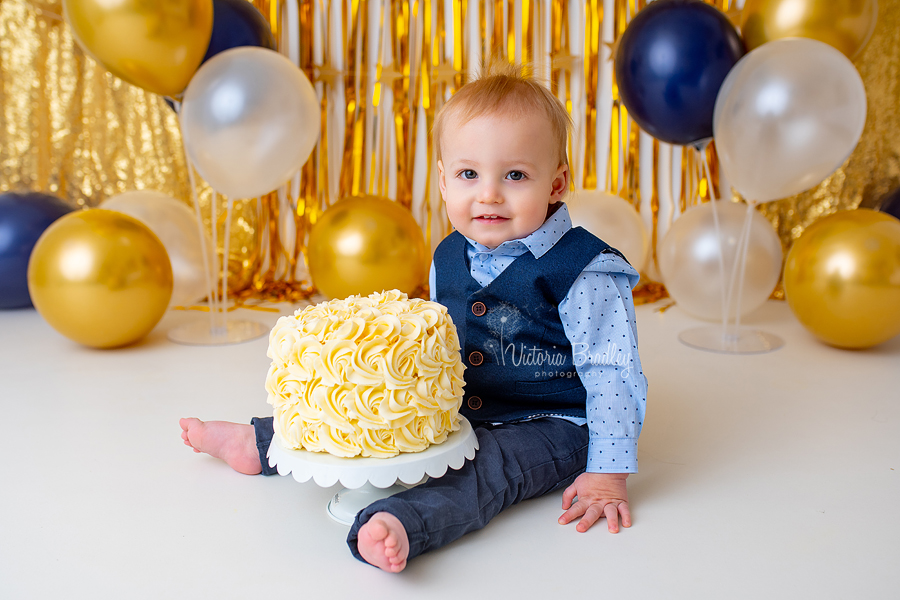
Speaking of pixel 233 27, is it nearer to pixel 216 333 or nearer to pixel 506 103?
pixel 216 333

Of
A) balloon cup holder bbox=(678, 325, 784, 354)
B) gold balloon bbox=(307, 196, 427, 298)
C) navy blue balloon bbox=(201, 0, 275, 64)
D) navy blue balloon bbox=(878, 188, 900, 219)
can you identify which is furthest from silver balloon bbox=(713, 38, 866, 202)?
navy blue balloon bbox=(201, 0, 275, 64)

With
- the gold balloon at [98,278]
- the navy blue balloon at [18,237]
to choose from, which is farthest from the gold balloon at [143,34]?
the navy blue balloon at [18,237]

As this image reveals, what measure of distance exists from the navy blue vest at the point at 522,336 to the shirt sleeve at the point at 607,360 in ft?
0.09

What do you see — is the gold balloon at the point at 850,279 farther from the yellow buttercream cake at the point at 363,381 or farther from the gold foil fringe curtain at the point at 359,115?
the yellow buttercream cake at the point at 363,381

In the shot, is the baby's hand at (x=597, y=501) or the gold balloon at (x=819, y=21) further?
the gold balloon at (x=819, y=21)

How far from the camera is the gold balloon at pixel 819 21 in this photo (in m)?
2.18

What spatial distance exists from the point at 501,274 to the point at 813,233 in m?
1.37

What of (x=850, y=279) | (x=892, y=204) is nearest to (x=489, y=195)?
(x=850, y=279)

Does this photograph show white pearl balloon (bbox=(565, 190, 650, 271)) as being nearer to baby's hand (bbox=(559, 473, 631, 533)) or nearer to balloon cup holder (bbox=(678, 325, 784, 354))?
balloon cup holder (bbox=(678, 325, 784, 354))

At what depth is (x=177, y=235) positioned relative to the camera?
2.62 metres

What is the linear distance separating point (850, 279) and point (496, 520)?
1.43 m

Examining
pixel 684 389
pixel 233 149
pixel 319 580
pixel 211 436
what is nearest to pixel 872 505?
pixel 684 389

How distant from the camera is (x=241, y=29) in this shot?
2.46m

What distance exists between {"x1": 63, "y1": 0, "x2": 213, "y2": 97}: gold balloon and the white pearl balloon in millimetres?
1323
